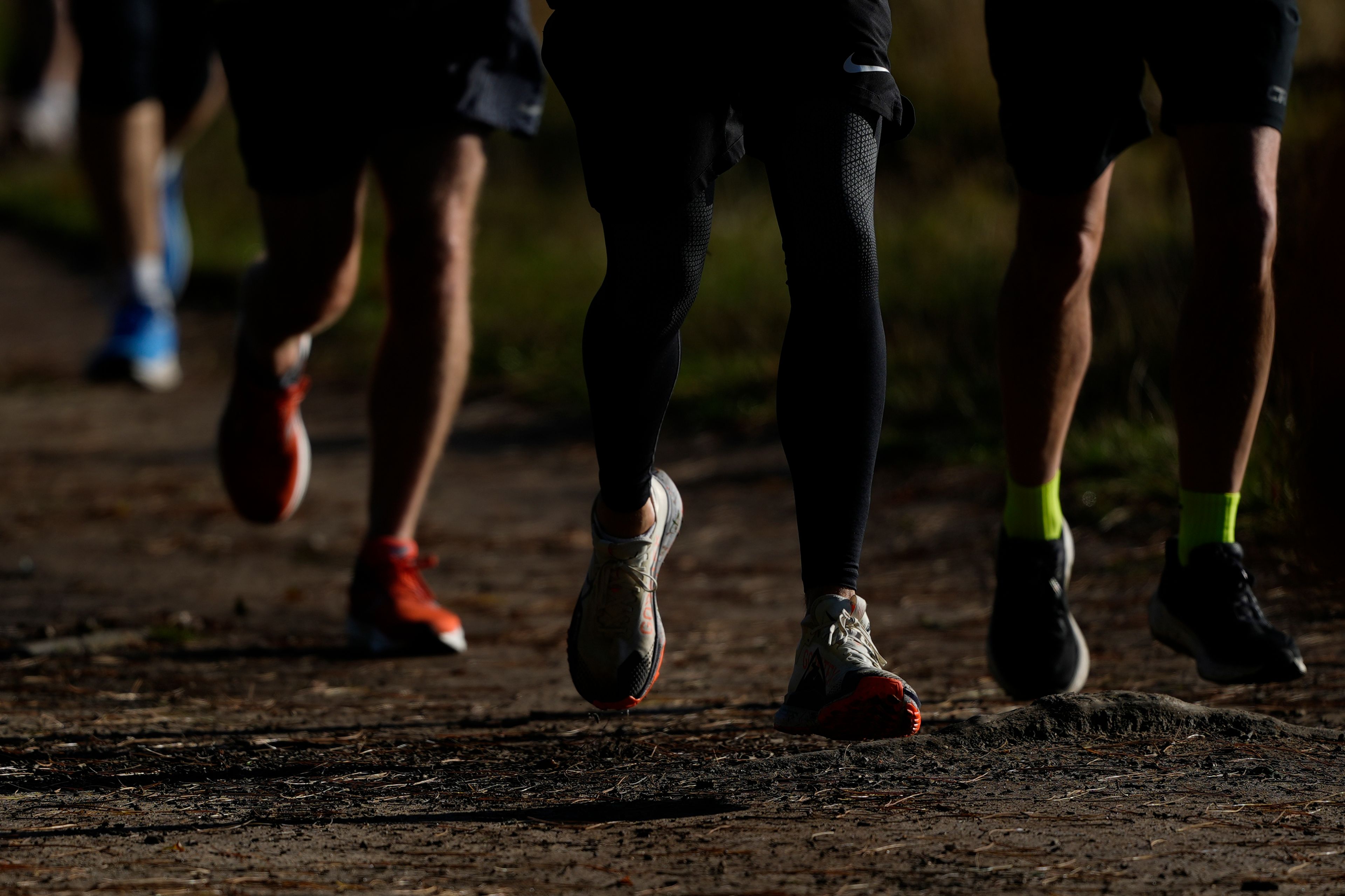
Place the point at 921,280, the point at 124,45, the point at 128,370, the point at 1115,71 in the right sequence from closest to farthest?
1. the point at 1115,71
2. the point at 124,45
3. the point at 128,370
4. the point at 921,280

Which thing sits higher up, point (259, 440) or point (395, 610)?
point (259, 440)

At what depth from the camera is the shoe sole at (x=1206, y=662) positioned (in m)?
2.72

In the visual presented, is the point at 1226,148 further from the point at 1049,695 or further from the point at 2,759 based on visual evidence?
the point at 2,759

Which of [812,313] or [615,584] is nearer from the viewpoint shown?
[812,313]

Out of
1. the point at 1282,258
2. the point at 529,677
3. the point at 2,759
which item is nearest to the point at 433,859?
the point at 2,759

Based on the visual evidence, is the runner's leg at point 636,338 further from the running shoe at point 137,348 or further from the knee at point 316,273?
the running shoe at point 137,348

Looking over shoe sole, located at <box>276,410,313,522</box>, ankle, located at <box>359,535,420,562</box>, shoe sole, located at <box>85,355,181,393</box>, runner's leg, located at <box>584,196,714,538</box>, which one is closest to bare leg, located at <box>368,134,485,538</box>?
ankle, located at <box>359,535,420,562</box>

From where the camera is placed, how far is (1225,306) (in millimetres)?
2852

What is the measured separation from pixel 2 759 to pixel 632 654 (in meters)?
0.93

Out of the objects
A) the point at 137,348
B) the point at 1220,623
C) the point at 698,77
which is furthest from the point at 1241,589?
the point at 137,348

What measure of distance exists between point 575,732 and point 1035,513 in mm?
933

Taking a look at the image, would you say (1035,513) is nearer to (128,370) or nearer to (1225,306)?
(1225,306)

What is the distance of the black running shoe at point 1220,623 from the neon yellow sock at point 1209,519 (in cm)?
1

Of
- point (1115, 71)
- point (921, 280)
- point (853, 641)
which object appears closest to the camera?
point (853, 641)
